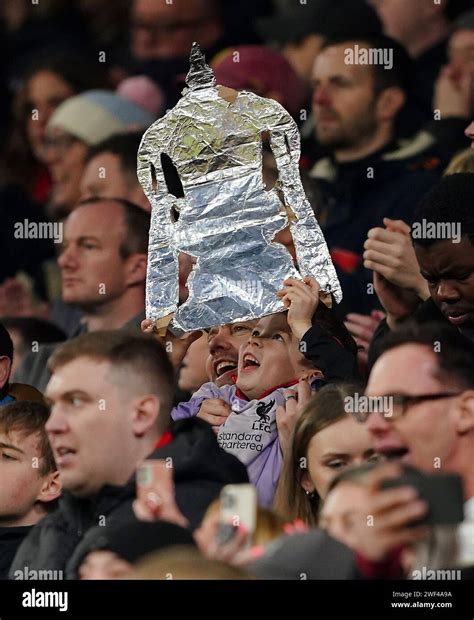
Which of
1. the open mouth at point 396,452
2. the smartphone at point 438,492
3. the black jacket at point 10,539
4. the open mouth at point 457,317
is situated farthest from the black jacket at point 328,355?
the smartphone at point 438,492

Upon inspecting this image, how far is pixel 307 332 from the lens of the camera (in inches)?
271

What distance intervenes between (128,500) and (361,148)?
2.65m

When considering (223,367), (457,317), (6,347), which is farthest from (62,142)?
(457,317)

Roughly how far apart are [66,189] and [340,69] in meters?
1.91

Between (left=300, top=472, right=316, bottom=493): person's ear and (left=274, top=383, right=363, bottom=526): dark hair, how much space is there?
10 mm

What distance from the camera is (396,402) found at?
247 inches

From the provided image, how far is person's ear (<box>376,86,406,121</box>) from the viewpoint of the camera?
860cm

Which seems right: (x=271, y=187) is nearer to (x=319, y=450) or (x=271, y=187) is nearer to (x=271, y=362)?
(x=271, y=362)

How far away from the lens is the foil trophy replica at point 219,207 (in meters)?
7.29

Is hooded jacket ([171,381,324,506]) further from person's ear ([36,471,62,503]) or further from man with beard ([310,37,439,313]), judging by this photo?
man with beard ([310,37,439,313])

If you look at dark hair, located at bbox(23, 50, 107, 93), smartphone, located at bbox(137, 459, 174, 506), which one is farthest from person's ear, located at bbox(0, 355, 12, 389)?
dark hair, located at bbox(23, 50, 107, 93)

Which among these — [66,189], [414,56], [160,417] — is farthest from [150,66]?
[160,417]

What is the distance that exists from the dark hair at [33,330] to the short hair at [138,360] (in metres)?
1.92
